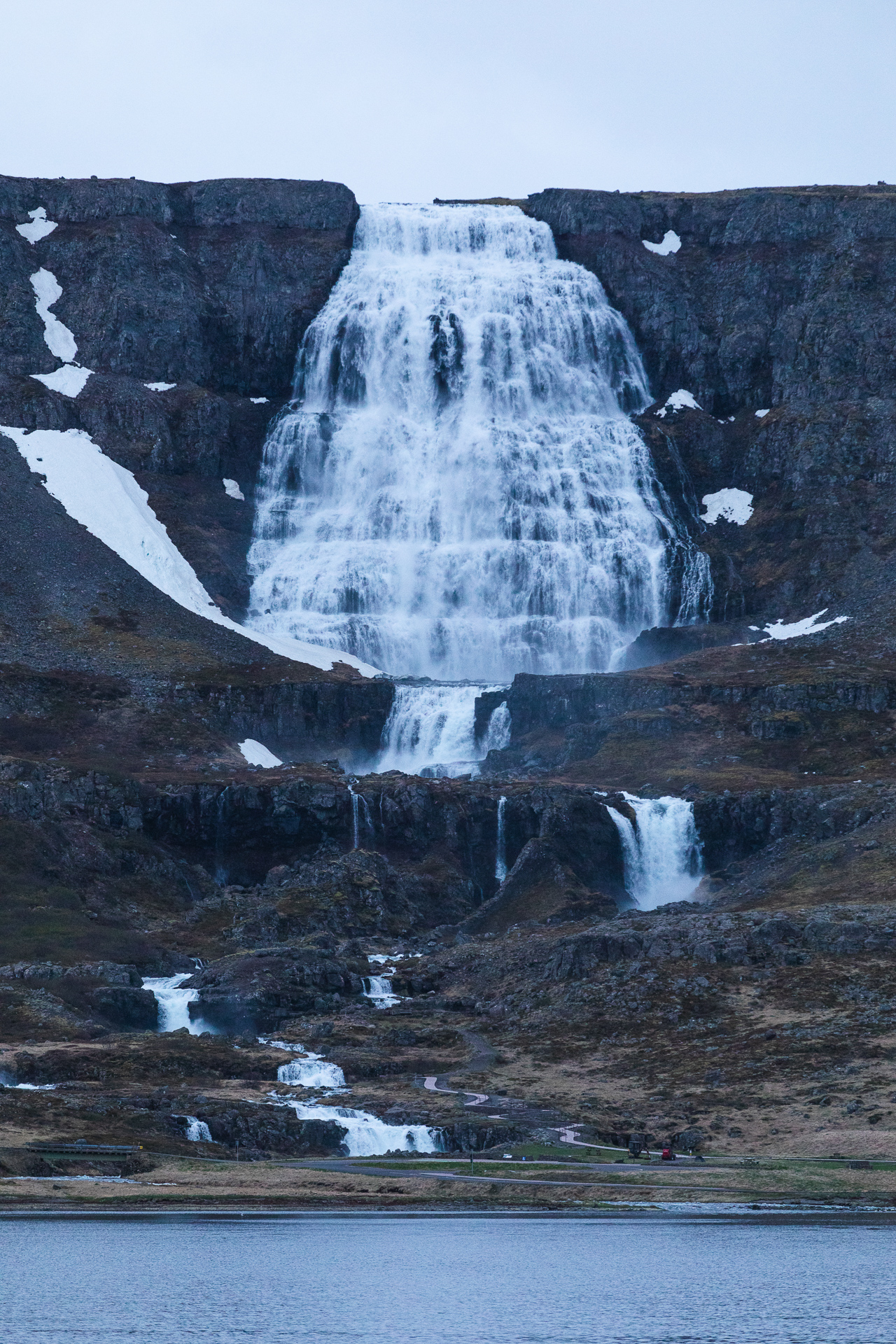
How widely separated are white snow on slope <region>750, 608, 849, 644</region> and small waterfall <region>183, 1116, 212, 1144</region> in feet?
341

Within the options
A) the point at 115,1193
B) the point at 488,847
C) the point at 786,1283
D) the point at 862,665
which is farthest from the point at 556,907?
the point at 786,1283

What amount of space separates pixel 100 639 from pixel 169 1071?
3130 inches

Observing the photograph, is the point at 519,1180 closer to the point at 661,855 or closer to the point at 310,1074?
the point at 310,1074

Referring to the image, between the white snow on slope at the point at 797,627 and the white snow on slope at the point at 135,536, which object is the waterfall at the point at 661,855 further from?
the white snow on slope at the point at 135,536

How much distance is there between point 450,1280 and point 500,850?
8806 centimetres

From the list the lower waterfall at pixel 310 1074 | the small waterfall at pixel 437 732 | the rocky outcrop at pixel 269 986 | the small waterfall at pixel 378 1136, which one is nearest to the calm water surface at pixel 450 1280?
the small waterfall at pixel 378 1136

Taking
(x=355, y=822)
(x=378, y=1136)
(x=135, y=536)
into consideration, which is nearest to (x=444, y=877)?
(x=355, y=822)

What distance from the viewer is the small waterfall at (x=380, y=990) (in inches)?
4700

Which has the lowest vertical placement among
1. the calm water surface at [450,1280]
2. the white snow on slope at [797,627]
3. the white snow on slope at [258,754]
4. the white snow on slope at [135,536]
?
the calm water surface at [450,1280]

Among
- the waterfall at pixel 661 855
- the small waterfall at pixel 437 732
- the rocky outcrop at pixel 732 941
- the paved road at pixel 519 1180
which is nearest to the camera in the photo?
the paved road at pixel 519 1180

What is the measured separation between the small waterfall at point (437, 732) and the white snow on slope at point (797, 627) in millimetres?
30526

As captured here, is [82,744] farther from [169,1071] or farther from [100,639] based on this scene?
[169,1071]

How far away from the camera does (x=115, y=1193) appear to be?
7550 centimetres

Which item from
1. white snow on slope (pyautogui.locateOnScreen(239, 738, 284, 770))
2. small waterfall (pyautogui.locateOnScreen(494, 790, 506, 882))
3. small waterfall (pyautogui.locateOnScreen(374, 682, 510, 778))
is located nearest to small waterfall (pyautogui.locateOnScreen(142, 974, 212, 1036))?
small waterfall (pyautogui.locateOnScreen(494, 790, 506, 882))
